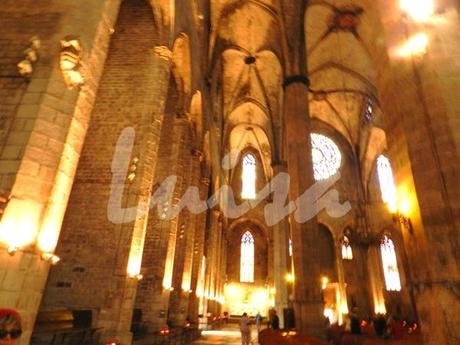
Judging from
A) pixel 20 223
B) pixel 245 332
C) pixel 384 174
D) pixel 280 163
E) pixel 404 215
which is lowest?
pixel 245 332

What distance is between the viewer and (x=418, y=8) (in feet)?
20.5

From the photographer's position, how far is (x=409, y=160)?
5.46 meters

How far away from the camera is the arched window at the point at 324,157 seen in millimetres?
24116

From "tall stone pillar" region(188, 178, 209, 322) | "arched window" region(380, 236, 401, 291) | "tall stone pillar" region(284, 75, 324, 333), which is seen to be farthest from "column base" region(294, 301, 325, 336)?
"arched window" region(380, 236, 401, 291)

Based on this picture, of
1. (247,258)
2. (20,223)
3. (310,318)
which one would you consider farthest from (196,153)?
(247,258)

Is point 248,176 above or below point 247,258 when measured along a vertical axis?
A: above

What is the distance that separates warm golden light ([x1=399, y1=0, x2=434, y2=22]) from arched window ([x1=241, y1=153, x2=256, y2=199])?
22525 millimetres

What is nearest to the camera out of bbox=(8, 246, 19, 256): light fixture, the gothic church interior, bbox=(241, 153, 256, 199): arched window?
bbox=(8, 246, 19, 256): light fixture

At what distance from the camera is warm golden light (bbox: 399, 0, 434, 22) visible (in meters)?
6.23

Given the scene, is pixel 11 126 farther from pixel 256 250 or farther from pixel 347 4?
pixel 256 250

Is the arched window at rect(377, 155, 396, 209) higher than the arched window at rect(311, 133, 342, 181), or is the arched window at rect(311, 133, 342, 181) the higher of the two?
the arched window at rect(311, 133, 342, 181)

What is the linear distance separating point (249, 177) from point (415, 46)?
2295 cm

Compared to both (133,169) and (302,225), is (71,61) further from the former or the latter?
(302,225)

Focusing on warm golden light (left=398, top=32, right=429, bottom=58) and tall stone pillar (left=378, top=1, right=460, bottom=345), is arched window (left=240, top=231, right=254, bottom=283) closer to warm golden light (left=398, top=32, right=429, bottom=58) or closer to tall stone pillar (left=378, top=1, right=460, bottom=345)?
tall stone pillar (left=378, top=1, right=460, bottom=345)
